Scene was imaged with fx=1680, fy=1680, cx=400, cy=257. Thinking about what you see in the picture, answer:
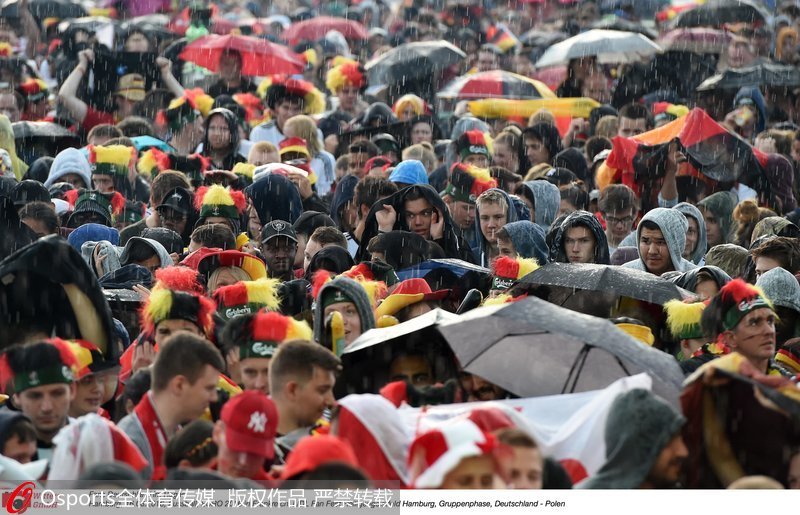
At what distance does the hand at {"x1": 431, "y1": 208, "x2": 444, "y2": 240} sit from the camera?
11.5 m

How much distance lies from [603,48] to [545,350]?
10686mm

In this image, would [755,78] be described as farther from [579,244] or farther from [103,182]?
[579,244]

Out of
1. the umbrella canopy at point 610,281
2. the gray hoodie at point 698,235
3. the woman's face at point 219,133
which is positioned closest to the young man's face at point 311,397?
the umbrella canopy at point 610,281

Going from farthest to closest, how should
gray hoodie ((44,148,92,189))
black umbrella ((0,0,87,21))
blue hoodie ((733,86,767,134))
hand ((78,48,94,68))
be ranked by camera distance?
black umbrella ((0,0,87,21)), blue hoodie ((733,86,767,134)), hand ((78,48,94,68)), gray hoodie ((44,148,92,189))

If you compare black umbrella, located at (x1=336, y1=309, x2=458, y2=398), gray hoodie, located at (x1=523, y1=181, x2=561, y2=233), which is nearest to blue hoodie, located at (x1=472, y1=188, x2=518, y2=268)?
gray hoodie, located at (x1=523, y1=181, x2=561, y2=233)

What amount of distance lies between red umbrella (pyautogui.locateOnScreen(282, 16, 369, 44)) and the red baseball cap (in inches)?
691

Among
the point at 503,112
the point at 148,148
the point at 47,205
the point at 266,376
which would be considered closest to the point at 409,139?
the point at 503,112

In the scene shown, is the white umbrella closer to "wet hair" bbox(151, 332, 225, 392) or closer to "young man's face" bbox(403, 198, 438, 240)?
"young man's face" bbox(403, 198, 438, 240)

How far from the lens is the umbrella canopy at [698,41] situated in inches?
785

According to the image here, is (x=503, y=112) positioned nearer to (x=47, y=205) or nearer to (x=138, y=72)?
(x=138, y=72)

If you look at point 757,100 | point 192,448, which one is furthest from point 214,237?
point 757,100

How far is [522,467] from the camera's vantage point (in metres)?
5.74

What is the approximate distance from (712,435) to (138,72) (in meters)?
12.1

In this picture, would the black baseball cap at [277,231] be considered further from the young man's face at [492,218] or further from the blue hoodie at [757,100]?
the blue hoodie at [757,100]
